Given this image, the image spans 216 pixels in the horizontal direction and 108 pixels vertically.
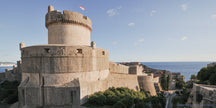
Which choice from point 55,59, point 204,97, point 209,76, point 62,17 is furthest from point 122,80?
point 209,76

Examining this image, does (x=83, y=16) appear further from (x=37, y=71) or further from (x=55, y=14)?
(x=37, y=71)

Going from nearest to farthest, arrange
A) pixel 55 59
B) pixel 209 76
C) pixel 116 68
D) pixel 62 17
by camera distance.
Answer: pixel 55 59 → pixel 62 17 → pixel 116 68 → pixel 209 76

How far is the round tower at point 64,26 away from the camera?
14234 millimetres

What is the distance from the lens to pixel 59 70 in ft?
39.5

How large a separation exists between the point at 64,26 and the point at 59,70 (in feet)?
22.6

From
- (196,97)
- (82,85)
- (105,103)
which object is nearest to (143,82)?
(196,97)

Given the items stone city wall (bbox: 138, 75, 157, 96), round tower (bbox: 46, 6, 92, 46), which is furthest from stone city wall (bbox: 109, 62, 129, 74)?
round tower (bbox: 46, 6, 92, 46)

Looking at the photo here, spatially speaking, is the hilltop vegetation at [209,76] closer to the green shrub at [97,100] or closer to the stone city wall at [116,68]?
the stone city wall at [116,68]

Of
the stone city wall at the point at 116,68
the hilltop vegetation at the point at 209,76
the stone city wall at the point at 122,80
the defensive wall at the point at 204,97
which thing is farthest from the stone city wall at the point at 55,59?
the hilltop vegetation at the point at 209,76

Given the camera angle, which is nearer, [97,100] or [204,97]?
[97,100]

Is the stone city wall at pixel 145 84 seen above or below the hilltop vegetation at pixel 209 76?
below

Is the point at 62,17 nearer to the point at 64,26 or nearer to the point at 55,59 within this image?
the point at 64,26

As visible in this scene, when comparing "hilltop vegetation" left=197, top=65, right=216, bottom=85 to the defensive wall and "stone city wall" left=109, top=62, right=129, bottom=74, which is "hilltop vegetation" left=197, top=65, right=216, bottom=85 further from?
"stone city wall" left=109, top=62, right=129, bottom=74

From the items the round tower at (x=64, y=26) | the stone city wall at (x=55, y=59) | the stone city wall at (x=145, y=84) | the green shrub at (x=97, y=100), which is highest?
the round tower at (x=64, y=26)
